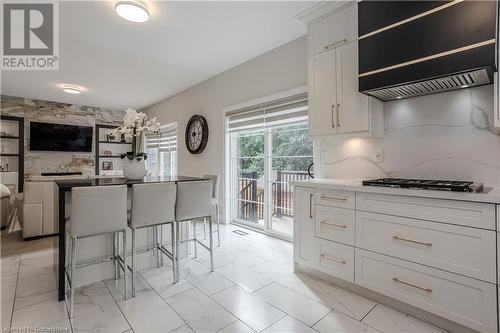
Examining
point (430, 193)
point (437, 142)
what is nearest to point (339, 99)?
point (437, 142)

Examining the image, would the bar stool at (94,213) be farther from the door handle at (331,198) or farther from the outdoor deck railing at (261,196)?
the outdoor deck railing at (261,196)

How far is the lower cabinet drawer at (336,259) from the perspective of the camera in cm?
204

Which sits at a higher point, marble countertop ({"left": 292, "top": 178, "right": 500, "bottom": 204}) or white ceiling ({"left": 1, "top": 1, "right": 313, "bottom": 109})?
white ceiling ({"left": 1, "top": 1, "right": 313, "bottom": 109})

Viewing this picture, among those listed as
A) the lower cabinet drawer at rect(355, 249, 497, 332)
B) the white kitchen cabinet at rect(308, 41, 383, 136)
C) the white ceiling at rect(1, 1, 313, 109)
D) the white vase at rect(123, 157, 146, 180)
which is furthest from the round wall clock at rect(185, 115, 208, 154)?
the lower cabinet drawer at rect(355, 249, 497, 332)

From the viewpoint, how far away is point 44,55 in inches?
147

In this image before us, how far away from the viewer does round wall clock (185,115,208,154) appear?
4742 mm

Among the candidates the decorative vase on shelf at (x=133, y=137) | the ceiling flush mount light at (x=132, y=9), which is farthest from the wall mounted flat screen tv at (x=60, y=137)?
the ceiling flush mount light at (x=132, y=9)

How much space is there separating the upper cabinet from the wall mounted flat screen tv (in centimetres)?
691

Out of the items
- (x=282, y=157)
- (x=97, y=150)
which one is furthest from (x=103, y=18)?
(x=97, y=150)

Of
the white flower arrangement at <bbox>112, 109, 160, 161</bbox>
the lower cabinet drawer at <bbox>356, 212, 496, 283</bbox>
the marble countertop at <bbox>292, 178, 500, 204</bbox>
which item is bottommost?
the lower cabinet drawer at <bbox>356, 212, 496, 283</bbox>

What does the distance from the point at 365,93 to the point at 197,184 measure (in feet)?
5.87

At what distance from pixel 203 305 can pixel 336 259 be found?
1202mm

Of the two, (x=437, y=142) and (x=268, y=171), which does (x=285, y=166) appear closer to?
(x=268, y=171)

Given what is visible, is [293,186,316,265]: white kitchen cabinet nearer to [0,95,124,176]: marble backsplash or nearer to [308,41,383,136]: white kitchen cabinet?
[308,41,383,136]: white kitchen cabinet
